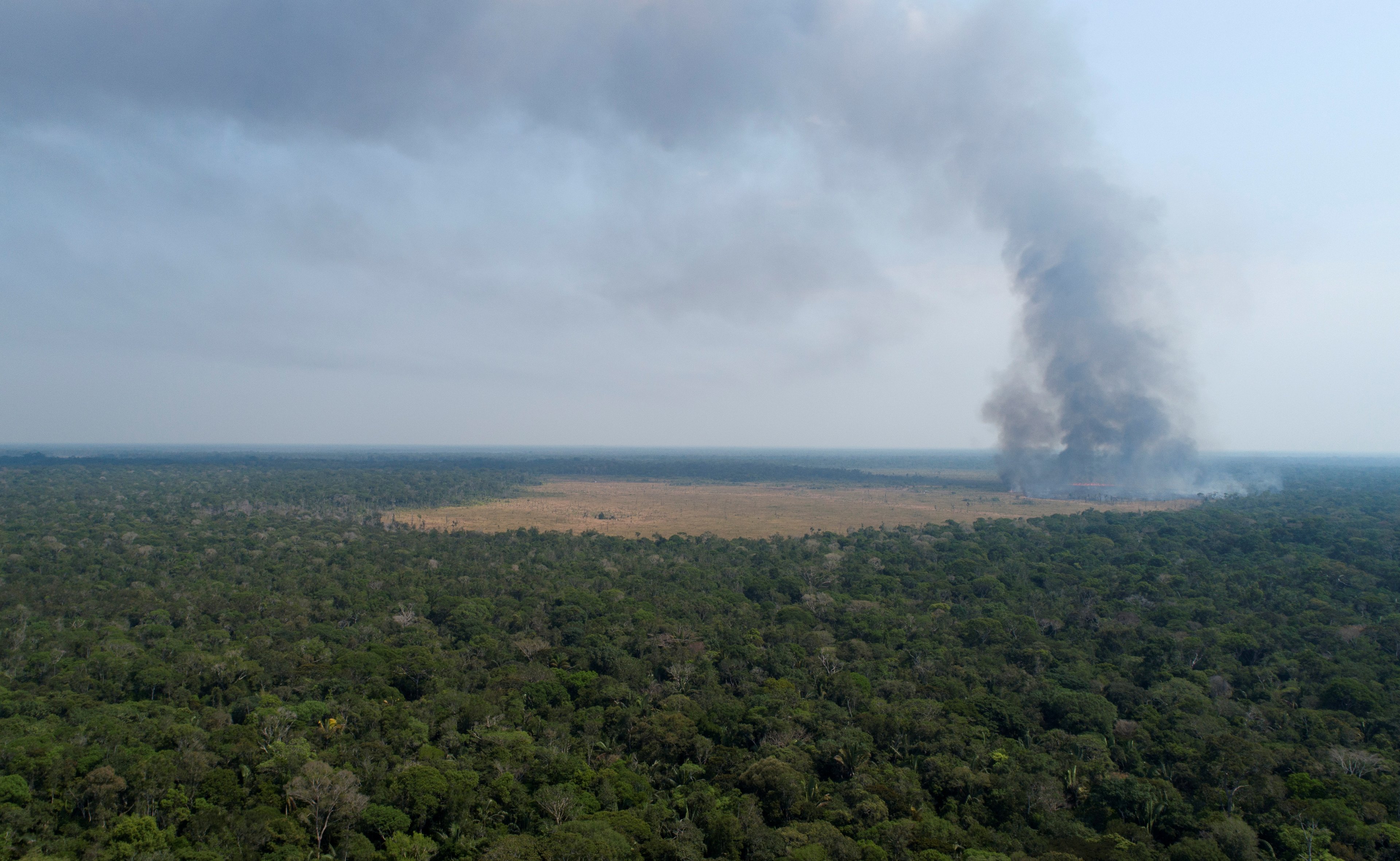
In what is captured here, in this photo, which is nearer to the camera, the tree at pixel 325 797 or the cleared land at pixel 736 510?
the tree at pixel 325 797

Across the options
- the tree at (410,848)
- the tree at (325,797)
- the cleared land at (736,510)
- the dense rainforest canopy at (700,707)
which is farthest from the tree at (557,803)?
the cleared land at (736,510)

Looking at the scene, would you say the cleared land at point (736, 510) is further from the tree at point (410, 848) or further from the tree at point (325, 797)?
the tree at point (410, 848)

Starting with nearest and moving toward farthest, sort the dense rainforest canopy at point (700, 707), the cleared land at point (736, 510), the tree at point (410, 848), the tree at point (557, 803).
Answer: the tree at point (410, 848), the dense rainforest canopy at point (700, 707), the tree at point (557, 803), the cleared land at point (736, 510)

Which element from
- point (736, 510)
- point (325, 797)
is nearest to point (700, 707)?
point (325, 797)

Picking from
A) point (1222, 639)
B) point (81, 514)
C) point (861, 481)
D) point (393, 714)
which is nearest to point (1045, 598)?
Answer: point (1222, 639)

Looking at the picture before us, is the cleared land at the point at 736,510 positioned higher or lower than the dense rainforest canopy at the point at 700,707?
higher

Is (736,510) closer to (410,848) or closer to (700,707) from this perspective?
(700,707)

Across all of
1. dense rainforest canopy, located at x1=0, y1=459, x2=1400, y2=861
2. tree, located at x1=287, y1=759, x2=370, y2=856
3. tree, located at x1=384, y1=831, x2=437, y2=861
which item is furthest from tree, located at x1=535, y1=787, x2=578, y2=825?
tree, located at x1=287, y1=759, x2=370, y2=856
